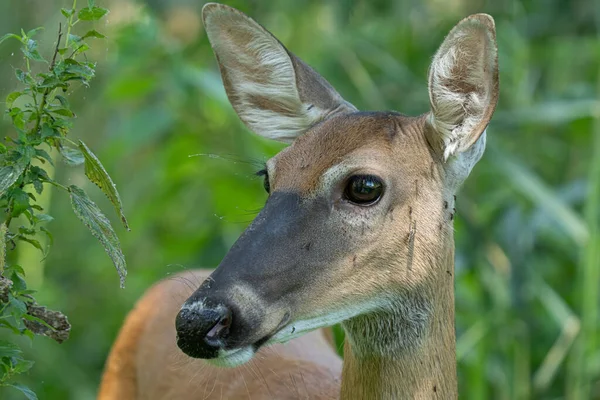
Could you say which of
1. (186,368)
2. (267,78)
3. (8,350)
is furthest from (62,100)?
(186,368)

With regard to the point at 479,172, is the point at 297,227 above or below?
above

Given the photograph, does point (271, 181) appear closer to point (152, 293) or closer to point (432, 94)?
point (432, 94)

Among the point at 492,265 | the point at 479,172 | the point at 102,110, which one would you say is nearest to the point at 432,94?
the point at 492,265

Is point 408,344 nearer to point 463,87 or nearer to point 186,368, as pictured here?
point 463,87

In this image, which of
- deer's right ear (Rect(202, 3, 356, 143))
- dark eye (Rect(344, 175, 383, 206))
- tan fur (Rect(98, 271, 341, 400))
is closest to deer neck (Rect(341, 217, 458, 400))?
dark eye (Rect(344, 175, 383, 206))

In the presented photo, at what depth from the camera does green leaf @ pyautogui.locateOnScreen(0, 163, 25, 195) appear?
2.74 metres

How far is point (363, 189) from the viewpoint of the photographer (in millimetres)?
3293

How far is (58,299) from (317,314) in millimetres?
3970

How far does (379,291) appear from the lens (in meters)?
3.26

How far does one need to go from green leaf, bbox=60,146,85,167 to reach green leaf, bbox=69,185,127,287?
2.6 inches

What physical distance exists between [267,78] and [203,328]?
1307 mm

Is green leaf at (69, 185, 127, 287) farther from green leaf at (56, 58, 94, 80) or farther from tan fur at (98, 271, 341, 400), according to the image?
tan fur at (98, 271, 341, 400)

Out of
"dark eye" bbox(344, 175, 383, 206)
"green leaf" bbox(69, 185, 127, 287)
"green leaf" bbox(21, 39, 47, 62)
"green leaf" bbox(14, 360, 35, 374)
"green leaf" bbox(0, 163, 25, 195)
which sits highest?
"green leaf" bbox(21, 39, 47, 62)

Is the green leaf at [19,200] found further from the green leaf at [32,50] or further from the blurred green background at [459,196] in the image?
the blurred green background at [459,196]
